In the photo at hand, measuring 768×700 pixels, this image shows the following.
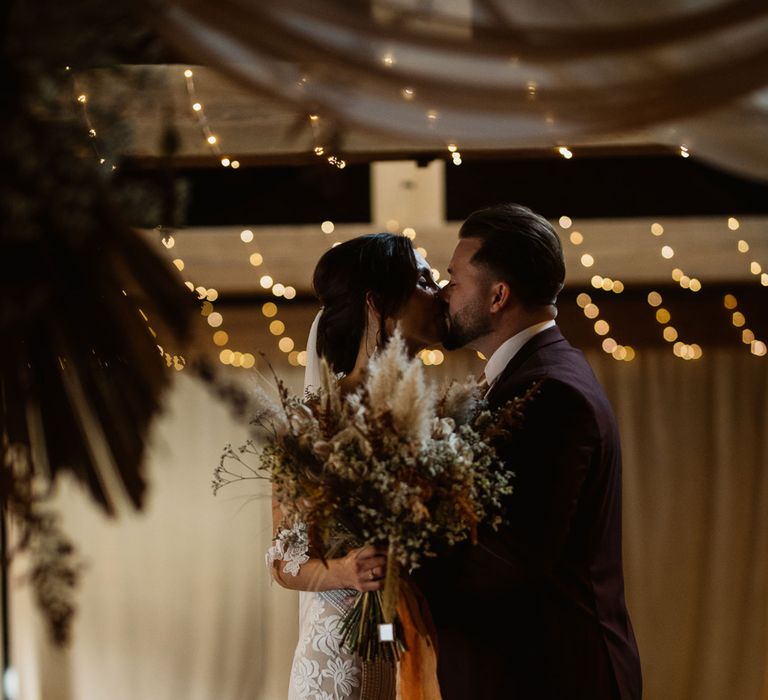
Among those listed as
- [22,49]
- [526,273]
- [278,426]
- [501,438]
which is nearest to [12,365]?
[22,49]

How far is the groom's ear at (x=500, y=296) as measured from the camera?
251 cm

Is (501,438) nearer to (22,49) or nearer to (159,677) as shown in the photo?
(22,49)

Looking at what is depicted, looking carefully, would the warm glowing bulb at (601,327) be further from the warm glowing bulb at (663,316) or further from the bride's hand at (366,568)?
the bride's hand at (366,568)

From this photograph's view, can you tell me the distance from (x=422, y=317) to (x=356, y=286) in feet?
0.69

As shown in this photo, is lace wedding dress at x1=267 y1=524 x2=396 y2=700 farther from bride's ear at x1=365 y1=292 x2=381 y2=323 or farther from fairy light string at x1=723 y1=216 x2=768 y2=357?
fairy light string at x1=723 y1=216 x2=768 y2=357

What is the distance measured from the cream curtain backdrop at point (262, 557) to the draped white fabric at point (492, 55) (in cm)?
437

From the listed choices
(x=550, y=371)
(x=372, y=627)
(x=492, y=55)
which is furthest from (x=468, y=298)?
(x=492, y=55)

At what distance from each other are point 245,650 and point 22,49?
4.91 metres

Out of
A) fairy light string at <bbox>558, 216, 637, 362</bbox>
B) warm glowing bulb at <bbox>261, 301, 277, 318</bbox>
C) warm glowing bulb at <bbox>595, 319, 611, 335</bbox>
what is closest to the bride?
fairy light string at <bbox>558, 216, 637, 362</bbox>

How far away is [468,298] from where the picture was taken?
2.55 meters

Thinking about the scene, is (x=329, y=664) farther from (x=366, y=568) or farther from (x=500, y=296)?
(x=500, y=296)

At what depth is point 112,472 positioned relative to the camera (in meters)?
1.07

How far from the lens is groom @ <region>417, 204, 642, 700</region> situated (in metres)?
2.20

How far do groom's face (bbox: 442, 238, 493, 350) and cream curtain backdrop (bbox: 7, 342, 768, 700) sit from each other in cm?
285
